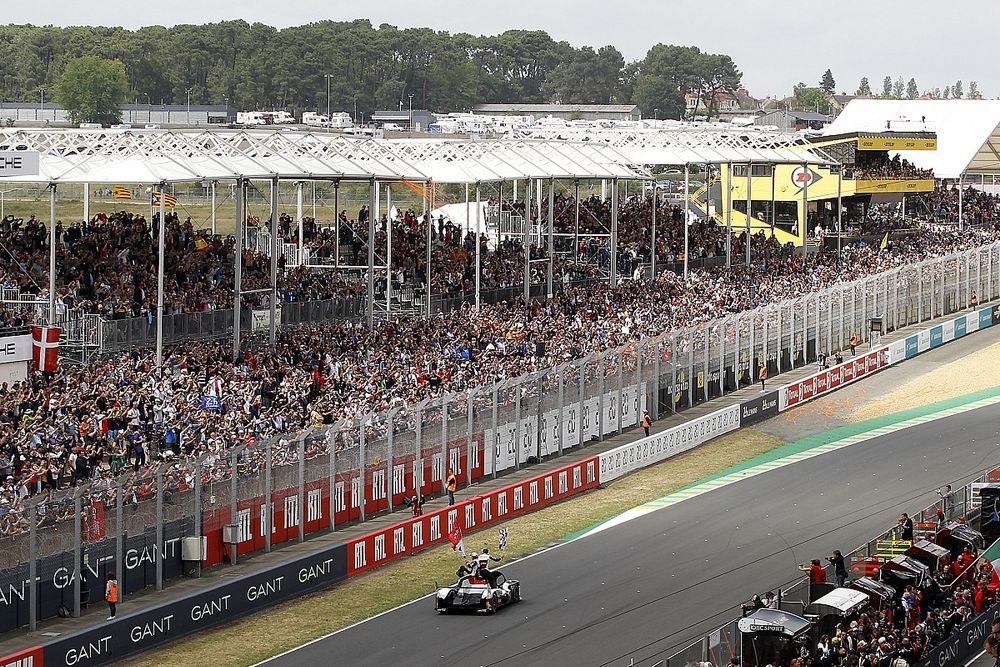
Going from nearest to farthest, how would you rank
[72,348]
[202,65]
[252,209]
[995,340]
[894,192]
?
[72,348] → [995,340] → [894,192] → [252,209] → [202,65]

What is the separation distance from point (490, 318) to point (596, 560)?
16.1 meters

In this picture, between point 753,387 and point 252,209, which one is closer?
point 753,387

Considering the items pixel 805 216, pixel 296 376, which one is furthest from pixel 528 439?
pixel 805 216

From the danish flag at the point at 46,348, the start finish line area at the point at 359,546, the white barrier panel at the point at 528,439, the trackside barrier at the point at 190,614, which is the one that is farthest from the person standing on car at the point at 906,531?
the danish flag at the point at 46,348

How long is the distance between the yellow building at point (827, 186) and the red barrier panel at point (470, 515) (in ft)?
122

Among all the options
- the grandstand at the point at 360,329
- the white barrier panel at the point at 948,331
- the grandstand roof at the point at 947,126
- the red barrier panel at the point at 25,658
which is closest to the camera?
the red barrier panel at the point at 25,658

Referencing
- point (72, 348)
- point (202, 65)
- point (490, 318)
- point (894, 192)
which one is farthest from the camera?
point (202, 65)

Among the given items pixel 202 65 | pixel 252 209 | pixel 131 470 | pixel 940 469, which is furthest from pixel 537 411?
pixel 202 65

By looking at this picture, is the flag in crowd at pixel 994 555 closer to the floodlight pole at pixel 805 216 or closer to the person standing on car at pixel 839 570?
the person standing on car at pixel 839 570

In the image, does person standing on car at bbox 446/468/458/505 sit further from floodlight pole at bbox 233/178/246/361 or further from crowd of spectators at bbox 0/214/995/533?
floodlight pole at bbox 233/178/246/361

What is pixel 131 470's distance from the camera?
27875 mm

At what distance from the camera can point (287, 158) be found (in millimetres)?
46500

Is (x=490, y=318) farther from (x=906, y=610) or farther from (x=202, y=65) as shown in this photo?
(x=202, y=65)

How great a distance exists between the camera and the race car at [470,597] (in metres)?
28.1
